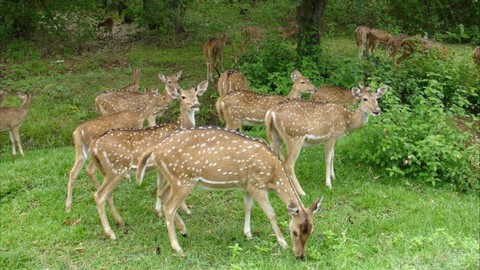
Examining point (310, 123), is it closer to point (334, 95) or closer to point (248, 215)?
point (248, 215)

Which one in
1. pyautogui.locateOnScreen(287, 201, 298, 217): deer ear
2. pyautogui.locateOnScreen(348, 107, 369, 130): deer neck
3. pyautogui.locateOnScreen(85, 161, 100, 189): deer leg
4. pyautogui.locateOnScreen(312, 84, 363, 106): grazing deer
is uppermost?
pyautogui.locateOnScreen(287, 201, 298, 217): deer ear

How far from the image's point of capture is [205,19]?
720 inches

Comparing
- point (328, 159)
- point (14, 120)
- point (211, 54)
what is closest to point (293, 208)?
point (328, 159)

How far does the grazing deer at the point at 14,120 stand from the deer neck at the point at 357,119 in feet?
19.2

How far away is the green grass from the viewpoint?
6.41m

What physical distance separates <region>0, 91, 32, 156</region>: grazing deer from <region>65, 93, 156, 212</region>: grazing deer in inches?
101

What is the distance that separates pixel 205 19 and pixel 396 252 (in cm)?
1313

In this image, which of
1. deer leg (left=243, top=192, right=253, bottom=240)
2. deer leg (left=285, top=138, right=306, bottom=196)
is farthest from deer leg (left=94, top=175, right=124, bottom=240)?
deer leg (left=285, top=138, right=306, bottom=196)

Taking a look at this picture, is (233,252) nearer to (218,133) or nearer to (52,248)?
(218,133)

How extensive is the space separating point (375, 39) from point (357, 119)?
373 inches

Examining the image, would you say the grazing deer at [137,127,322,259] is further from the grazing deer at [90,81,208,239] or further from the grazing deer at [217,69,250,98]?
the grazing deer at [217,69,250,98]

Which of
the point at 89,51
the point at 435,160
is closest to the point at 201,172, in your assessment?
the point at 435,160

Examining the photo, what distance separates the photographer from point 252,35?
54.7 feet

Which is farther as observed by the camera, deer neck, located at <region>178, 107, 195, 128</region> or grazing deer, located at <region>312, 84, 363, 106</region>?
grazing deer, located at <region>312, 84, 363, 106</region>
